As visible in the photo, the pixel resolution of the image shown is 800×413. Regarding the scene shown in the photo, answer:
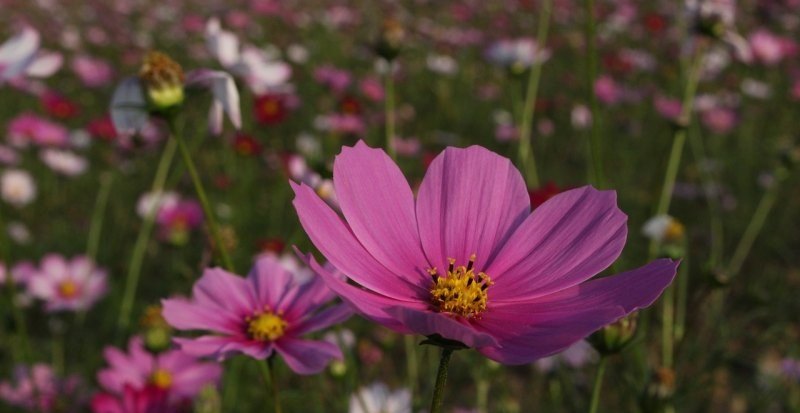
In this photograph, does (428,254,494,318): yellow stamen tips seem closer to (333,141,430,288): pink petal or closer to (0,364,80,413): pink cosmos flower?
(333,141,430,288): pink petal

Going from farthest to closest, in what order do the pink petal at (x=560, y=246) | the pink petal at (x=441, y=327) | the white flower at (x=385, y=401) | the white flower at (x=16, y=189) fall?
the white flower at (x=16, y=189), the white flower at (x=385, y=401), the pink petal at (x=560, y=246), the pink petal at (x=441, y=327)

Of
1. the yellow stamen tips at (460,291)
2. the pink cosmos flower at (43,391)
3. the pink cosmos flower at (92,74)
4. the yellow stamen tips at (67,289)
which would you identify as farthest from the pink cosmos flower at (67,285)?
the pink cosmos flower at (92,74)

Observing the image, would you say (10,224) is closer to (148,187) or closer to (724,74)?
(148,187)

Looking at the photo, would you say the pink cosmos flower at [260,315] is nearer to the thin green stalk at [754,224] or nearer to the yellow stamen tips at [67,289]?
the thin green stalk at [754,224]

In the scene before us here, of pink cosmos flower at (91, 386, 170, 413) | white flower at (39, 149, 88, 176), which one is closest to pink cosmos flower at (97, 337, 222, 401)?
pink cosmos flower at (91, 386, 170, 413)

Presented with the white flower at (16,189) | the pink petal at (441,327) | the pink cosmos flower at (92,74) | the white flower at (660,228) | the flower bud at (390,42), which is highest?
the pink petal at (441,327)

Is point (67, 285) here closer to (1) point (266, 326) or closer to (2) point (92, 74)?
(1) point (266, 326)
